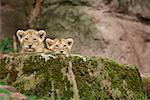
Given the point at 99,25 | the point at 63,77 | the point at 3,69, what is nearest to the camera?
the point at 63,77

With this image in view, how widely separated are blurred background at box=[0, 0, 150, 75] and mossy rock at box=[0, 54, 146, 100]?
480cm

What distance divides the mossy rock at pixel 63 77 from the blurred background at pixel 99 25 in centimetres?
480

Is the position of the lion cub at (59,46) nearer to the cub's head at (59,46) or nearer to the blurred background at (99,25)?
the cub's head at (59,46)

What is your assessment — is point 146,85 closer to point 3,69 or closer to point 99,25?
point 3,69

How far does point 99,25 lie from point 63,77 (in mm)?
5759

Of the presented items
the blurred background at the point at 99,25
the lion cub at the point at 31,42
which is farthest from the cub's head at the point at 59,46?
the blurred background at the point at 99,25

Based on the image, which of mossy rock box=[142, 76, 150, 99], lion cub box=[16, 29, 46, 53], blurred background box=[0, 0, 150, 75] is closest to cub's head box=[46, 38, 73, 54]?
lion cub box=[16, 29, 46, 53]

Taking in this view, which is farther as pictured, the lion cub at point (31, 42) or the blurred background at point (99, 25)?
the blurred background at point (99, 25)

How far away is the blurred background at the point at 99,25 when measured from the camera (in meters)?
13.7

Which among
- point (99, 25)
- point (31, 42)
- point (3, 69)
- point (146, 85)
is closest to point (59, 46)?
point (31, 42)

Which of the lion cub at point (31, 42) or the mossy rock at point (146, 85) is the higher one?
the lion cub at point (31, 42)

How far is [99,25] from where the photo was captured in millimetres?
13797

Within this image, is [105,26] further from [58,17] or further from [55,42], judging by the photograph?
[55,42]

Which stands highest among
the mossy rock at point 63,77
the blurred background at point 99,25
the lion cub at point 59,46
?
the mossy rock at point 63,77
